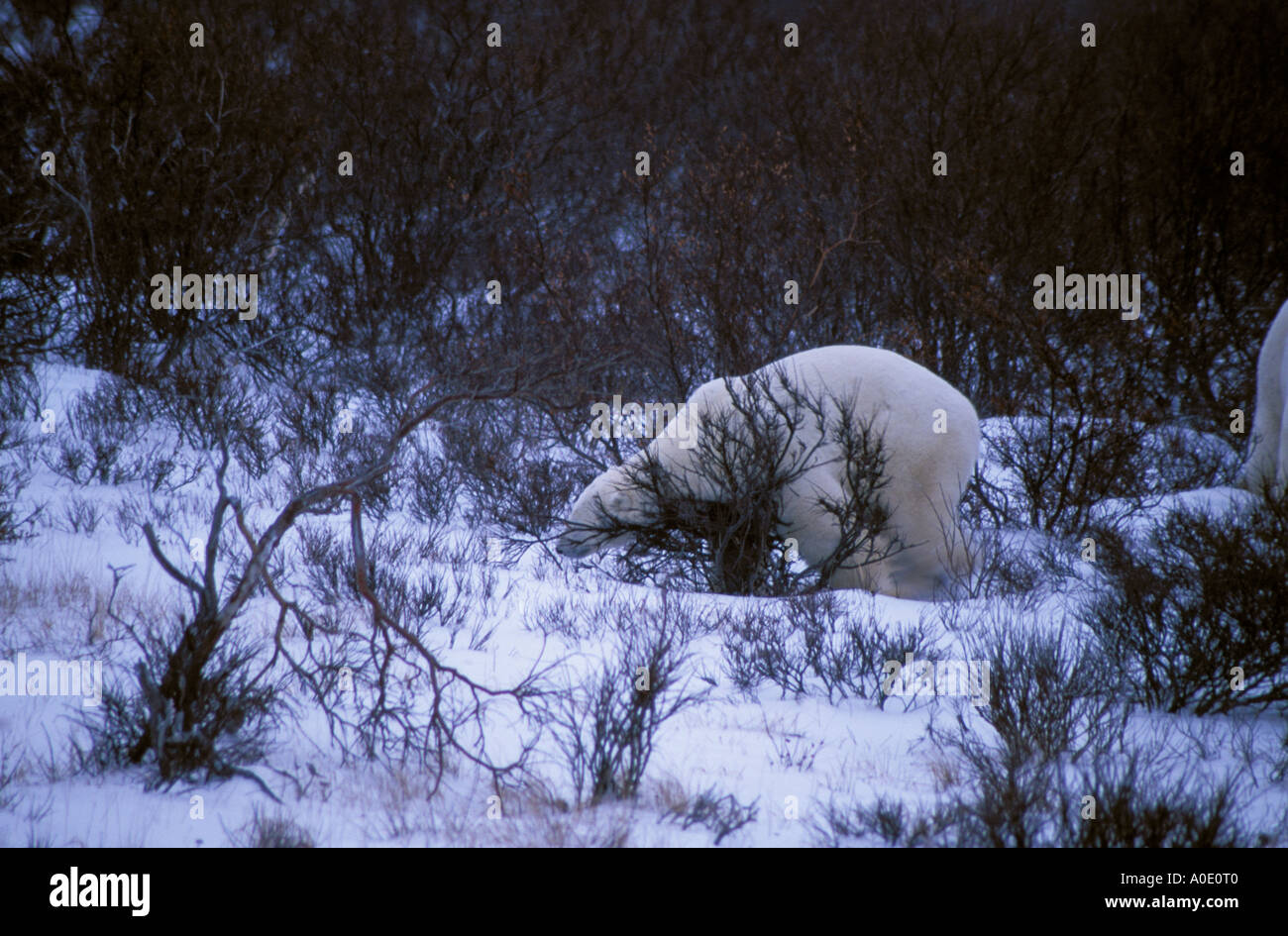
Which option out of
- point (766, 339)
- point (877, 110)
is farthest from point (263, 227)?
point (877, 110)

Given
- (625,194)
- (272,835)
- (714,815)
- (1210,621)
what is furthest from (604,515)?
(625,194)

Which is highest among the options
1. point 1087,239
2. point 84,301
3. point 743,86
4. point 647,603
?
point 743,86

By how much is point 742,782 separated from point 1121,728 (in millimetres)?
1043

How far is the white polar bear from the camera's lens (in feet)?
17.4

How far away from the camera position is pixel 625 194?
48.0 ft

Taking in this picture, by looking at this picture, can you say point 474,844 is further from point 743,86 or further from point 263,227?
point 743,86

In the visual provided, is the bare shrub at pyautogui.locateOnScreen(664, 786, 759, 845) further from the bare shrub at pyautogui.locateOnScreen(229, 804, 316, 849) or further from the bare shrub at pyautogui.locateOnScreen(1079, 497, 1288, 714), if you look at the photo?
the bare shrub at pyautogui.locateOnScreen(1079, 497, 1288, 714)

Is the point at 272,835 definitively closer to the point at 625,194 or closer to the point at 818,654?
the point at 818,654

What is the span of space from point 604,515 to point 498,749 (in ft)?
8.01

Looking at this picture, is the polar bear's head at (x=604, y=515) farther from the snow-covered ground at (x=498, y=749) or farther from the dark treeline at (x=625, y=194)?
the dark treeline at (x=625, y=194)

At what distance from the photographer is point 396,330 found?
465 inches

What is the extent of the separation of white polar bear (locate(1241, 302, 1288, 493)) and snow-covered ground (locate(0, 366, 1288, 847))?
1779 mm

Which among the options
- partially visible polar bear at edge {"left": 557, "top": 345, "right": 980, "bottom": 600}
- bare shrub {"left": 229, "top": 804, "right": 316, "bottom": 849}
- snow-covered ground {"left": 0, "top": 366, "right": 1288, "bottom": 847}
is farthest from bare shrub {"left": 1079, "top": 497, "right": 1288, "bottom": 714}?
bare shrub {"left": 229, "top": 804, "right": 316, "bottom": 849}
